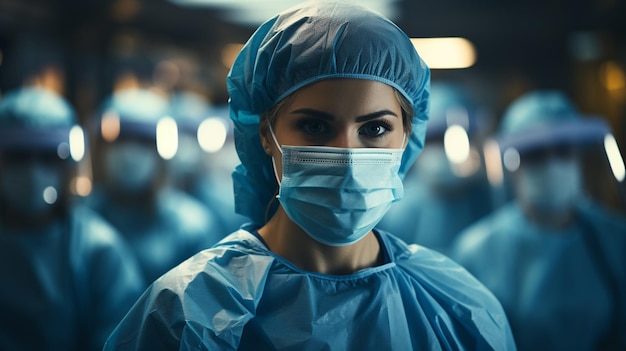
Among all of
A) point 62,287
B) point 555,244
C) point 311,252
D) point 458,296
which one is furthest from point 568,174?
point 62,287

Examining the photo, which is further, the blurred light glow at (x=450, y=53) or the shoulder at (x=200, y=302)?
Answer: the blurred light glow at (x=450, y=53)

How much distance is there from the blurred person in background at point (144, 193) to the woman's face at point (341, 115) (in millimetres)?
2813

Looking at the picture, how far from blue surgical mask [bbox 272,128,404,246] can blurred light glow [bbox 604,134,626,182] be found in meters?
1.82

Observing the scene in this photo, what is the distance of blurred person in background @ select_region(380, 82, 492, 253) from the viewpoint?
516 cm

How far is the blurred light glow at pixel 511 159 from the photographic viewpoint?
3715 mm

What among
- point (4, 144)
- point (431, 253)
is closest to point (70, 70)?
point (4, 144)

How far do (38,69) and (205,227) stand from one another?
2.07 metres

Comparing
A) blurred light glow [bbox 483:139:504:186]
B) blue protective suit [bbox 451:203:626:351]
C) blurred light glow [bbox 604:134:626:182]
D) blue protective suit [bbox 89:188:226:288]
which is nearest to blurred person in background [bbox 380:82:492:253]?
blurred light glow [bbox 483:139:504:186]

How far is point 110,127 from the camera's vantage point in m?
4.81

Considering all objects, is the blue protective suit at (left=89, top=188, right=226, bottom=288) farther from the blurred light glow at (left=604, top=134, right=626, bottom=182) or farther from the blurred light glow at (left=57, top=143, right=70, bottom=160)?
the blurred light glow at (left=604, top=134, right=626, bottom=182)

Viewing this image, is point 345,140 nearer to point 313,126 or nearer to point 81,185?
point 313,126

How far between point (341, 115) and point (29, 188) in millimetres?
2290

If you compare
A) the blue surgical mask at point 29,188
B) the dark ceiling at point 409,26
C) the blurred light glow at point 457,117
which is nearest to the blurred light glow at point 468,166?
the blurred light glow at point 457,117

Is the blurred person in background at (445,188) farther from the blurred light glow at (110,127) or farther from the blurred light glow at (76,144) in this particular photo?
the blurred light glow at (76,144)
